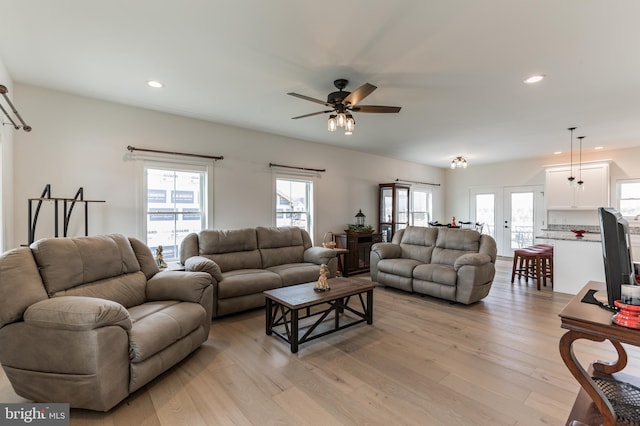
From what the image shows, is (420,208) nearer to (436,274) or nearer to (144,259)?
(436,274)

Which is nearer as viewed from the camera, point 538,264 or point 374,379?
point 374,379

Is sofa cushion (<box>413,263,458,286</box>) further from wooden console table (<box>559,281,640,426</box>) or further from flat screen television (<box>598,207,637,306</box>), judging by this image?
flat screen television (<box>598,207,637,306</box>)

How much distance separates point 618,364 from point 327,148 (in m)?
5.06

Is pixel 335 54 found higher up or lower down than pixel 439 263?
higher up

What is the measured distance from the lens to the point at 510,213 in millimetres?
7773

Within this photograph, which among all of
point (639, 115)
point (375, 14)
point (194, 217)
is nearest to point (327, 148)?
point (194, 217)

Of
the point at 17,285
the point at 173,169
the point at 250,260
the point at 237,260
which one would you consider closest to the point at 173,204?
the point at 173,169

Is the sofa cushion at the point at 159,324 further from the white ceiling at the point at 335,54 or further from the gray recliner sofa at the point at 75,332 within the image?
the white ceiling at the point at 335,54

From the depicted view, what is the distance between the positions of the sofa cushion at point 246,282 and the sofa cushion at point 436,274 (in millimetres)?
2078

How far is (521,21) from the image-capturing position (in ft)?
6.78

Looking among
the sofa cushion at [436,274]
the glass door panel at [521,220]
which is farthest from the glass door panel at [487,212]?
the sofa cushion at [436,274]

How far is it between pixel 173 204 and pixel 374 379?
354 centimetres

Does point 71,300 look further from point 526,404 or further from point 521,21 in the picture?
point 521,21

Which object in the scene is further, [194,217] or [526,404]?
[194,217]
